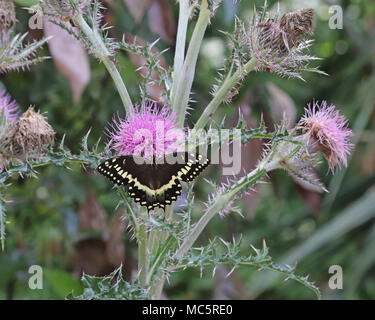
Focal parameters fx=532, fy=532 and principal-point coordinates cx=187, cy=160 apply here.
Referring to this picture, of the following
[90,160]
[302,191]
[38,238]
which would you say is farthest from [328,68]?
[90,160]

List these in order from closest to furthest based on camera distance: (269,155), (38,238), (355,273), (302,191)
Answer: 1. (269,155)
2. (302,191)
3. (38,238)
4. (355,273)

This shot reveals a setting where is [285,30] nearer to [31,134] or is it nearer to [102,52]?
[102,52]

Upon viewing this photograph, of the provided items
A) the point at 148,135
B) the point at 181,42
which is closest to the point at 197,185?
the point at 181,42

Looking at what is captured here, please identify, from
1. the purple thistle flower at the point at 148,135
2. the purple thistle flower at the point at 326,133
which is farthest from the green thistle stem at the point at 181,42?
the purple thistle flower at the point at 326,133

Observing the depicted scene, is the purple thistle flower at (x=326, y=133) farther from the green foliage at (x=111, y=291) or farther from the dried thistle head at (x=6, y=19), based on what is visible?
the dried thistle head at (x=6, y=19)

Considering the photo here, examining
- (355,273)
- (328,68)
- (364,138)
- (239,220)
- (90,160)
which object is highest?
(328,68)
